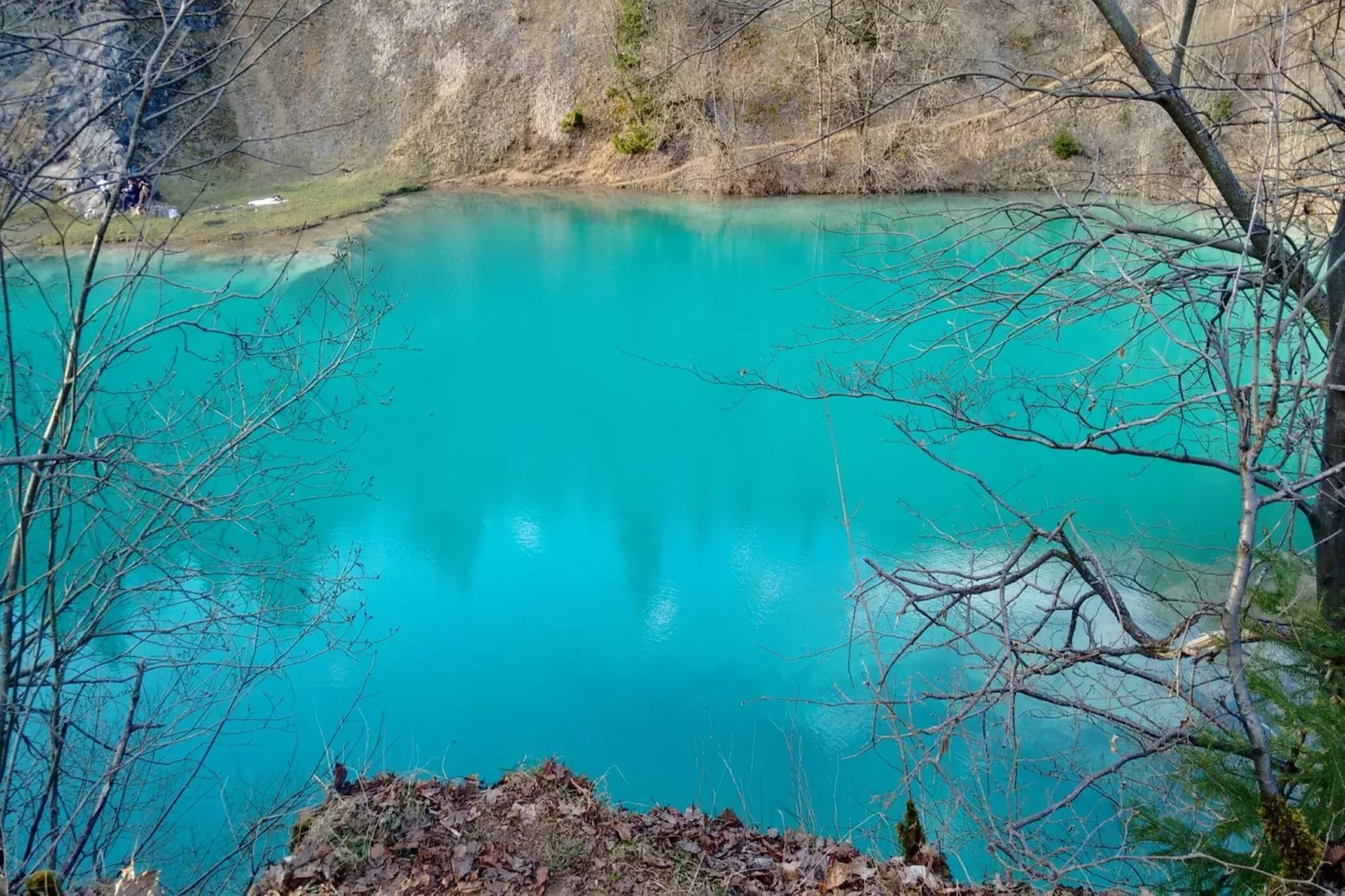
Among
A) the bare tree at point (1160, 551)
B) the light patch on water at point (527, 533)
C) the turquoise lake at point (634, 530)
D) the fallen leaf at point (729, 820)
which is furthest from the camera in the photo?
the light patch on water at point (527, 533)

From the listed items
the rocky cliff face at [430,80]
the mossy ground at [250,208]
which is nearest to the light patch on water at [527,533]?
the mossy ground at [250,208]

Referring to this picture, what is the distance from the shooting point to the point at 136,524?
14.0ft

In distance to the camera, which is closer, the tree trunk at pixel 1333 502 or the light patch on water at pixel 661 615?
the tree trunk at pixel 1333 502

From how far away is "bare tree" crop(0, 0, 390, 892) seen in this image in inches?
128

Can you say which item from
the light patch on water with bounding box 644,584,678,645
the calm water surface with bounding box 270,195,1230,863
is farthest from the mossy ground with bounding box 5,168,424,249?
the light patch on water with bounding box 644,584,678,645

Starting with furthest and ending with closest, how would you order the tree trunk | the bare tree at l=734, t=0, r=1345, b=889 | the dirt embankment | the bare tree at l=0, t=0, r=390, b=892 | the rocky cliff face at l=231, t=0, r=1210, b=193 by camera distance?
the rocky cliff face at l=231, t=0, r=1210, b=193 → the dirt embankment → the tree trunk → the bare tree at l=0, t=0, r=390, b=892 → the bare tree at l=734, t=0, r=1345, b=889

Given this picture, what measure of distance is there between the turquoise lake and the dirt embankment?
54 centimetres

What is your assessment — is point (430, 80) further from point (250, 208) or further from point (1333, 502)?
point (1333, 502)

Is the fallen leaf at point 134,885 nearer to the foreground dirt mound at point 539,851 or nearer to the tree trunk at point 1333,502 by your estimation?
the foreground dirt mound at point 539,851

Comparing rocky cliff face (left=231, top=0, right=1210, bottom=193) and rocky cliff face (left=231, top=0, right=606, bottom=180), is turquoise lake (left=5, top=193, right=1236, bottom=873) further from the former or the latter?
rocky cliff face (left=231, top=0, right=606, bottom=180)

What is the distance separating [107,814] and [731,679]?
11.2ft

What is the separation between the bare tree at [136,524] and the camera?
10.6 ft

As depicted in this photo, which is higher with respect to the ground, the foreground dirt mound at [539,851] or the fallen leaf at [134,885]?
the fallen leaf at [134,885]

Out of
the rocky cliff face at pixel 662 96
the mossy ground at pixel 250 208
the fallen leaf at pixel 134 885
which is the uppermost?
the rocky cliff face at pixel 662 96
